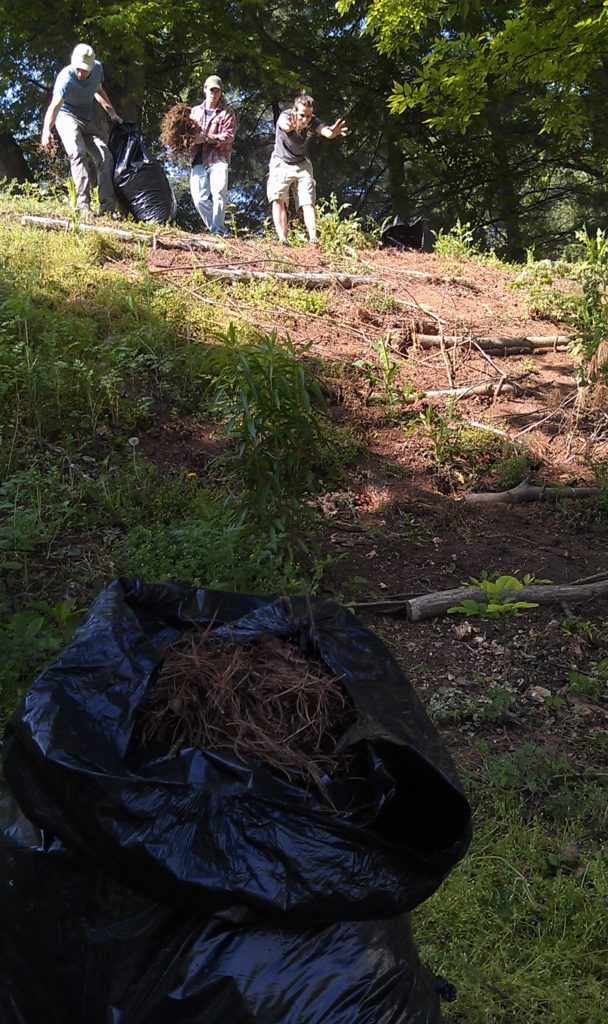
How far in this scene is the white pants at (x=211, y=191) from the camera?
8.85 m

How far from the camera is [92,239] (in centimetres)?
704

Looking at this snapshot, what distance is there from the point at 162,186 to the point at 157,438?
5028 millimetres

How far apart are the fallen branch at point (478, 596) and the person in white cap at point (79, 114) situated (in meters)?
6.05

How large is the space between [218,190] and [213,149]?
1.32 ft

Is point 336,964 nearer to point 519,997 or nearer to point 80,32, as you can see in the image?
point 519,997

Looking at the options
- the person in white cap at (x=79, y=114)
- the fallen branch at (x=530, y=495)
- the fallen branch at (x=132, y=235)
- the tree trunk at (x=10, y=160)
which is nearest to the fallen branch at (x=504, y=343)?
the fallen branch at (x=530, y=495)

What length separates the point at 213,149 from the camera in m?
8.77

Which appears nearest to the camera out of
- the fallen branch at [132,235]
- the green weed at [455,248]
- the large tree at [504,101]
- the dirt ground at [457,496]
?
the dirt ground at [457,496]

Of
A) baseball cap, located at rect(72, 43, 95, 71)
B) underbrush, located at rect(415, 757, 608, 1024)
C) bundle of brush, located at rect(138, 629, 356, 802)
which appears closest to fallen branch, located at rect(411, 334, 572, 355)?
underbrush, located at rect(415, 757, 608, 1024)

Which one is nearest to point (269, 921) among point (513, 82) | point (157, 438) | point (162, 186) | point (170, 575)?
point (170, 575)

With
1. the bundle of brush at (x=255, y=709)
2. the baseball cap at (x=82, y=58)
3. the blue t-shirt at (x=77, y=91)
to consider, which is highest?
the baseball cap at (x=82, y=58)

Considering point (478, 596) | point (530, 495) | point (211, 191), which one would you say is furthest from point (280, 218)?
point (478, 596)

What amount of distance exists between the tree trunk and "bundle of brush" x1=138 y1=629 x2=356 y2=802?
15837mm

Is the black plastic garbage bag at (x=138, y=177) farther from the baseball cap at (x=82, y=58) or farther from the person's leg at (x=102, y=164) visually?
the baseball cap at (x=82, y=58)
